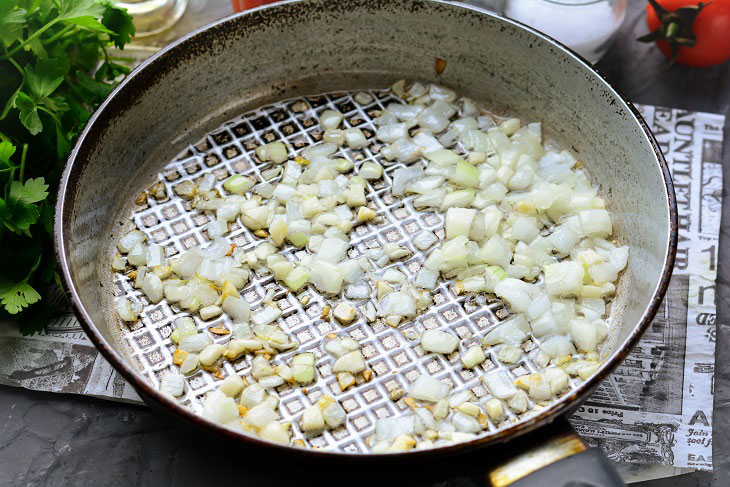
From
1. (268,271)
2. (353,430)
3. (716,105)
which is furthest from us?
(716,105)

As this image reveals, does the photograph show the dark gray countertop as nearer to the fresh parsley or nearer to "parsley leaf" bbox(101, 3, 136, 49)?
the fresh parsley

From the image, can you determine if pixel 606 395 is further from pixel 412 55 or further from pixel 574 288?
pixel 412 55

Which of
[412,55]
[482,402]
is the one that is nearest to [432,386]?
[482,402]

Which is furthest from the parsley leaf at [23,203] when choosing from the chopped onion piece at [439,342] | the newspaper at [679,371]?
the newspaper at [679,371]

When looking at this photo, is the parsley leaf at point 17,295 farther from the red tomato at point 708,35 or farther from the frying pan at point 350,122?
the red tomato at point 708,35

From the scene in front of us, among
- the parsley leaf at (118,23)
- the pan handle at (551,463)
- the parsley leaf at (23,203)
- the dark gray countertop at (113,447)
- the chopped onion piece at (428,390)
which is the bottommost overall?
the dark gray countertop at (113,447)

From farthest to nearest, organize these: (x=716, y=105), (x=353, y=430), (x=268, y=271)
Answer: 1. (x=716, y=105)
2. (x=268, y=271)
3. (x=353, y=430)
